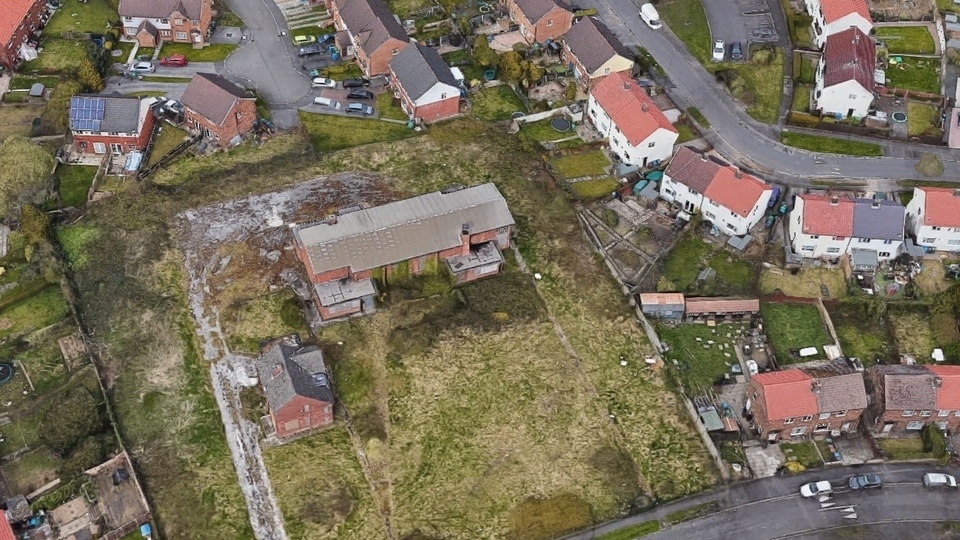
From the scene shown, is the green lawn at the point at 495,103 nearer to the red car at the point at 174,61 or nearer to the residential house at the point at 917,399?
the red car at the point at 174,61

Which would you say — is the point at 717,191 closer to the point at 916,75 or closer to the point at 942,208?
the point at 942,208

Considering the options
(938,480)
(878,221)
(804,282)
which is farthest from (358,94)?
(938,480)

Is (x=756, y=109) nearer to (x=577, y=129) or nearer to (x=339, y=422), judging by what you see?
(x=577, y=129)

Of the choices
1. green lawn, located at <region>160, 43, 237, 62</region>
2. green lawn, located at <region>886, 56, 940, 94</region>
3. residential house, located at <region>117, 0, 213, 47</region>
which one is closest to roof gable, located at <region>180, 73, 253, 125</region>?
green lawn, located at <region>160, 43, 237, 62</region>

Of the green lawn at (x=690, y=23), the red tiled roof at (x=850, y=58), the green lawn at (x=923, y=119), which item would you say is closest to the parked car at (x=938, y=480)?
the green lawn at (x=923, y=119)

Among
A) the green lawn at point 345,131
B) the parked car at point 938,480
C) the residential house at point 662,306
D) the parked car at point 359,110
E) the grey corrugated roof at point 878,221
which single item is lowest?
the green lawn at point 345,131
